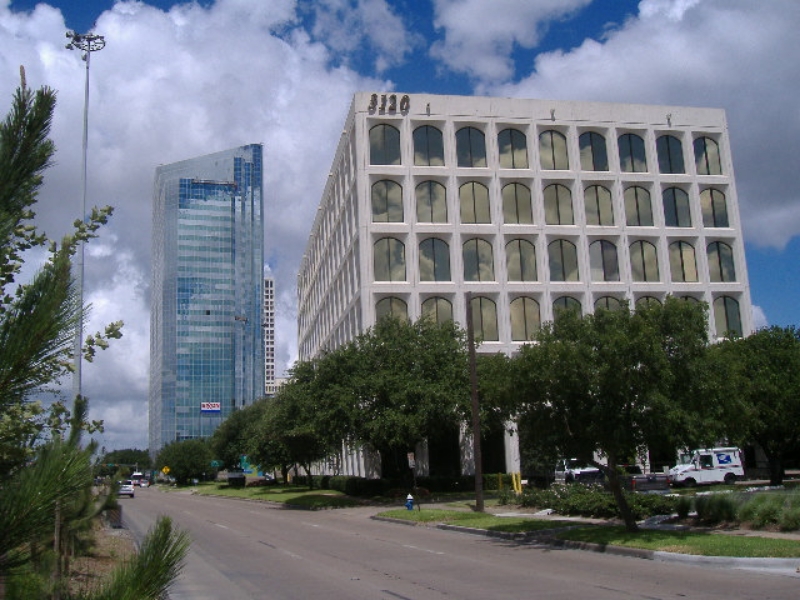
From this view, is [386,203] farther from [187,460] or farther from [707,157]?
[187,460]

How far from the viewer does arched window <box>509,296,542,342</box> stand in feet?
181

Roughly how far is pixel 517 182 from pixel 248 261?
12169 centimetres

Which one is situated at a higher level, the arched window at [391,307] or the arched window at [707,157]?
the arched window at [707,157]

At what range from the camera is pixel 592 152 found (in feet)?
192

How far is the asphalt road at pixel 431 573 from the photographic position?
44.3 feet

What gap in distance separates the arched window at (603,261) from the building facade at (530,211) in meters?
0.08

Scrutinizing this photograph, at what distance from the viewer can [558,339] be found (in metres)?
22.4

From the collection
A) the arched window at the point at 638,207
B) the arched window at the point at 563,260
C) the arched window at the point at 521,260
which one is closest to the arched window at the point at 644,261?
the arched window at the point at 638,207

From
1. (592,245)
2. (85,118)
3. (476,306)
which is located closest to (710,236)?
(592,245)

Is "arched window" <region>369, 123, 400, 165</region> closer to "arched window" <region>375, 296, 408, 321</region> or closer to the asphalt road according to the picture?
"arched window" <region>375, 296, 408, 321</region>

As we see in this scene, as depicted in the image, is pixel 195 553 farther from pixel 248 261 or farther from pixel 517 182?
pixel 248 261

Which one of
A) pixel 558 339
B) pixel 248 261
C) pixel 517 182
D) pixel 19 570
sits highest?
pixel 248 261

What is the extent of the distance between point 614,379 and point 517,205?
122 ft

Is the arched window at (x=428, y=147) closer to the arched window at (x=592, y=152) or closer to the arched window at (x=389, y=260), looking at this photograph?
the arched window at (x=389, y=260)
